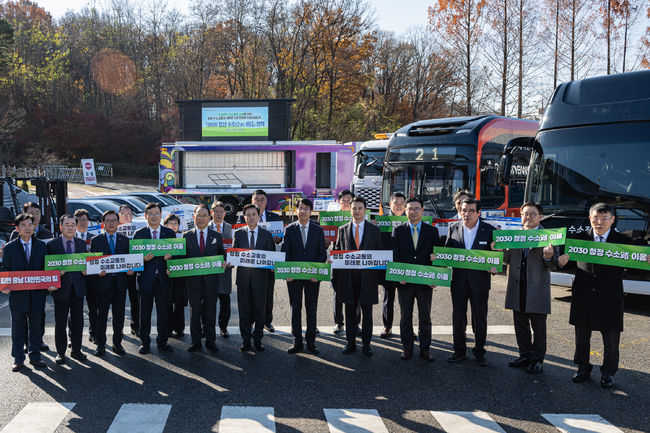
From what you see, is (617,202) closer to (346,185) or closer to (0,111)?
(346,185)

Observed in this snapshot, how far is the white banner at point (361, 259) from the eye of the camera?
22.0ft

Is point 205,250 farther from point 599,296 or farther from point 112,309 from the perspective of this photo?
point 599,296

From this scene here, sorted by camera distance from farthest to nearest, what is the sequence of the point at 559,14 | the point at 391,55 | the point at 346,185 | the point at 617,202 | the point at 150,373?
the point at 391,55 → the point at 559,14 → the point at 346,185 → the point at 617,202 → the point at 150,373

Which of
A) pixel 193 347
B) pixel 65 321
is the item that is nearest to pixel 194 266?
pixel 193 347

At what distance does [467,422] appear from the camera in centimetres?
477

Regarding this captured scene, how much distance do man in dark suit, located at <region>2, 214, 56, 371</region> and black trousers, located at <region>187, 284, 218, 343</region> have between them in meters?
1.69

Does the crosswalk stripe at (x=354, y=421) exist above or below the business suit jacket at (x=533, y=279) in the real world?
below

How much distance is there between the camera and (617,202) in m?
7.72

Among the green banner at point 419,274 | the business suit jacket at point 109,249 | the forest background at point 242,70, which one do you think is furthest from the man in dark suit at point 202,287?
the forest background at point 242,70

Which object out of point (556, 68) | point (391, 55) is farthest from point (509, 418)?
point (391, 55)

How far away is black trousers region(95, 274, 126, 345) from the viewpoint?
6.62m

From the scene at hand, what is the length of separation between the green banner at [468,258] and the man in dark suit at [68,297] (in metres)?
4.51

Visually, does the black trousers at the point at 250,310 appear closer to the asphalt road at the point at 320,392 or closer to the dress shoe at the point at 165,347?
the asphalt road at the point at 320,392

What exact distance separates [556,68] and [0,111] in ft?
137
